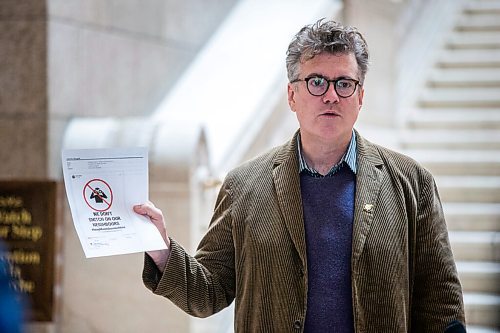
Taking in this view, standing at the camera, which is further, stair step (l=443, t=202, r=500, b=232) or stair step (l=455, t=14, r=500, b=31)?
stair step (l=455, t=14, r=500, b=31)

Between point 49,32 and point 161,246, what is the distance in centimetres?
341

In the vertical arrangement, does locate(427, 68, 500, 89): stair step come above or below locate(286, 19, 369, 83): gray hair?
below

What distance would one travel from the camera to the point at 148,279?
2877mm

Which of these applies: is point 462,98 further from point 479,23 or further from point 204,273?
point 204,273

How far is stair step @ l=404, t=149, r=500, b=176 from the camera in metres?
8.05

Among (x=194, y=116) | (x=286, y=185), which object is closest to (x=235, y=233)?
(x=286, y=185)

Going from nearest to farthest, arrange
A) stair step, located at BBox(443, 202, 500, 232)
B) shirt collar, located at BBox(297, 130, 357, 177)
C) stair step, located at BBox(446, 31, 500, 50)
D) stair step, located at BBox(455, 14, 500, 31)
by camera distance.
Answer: shirt collar, located at BBox(297, 130, 357, 177) → stair step, located at BBox(443, 202, 500, 232) → stair step, located at BBox(446, 31, 500, 50) → stair step, located at BBox(455, 14, 500, 31)

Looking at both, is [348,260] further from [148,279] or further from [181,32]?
[181,32]

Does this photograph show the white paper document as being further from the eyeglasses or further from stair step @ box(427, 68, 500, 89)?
stair step @ box(427, 68, 500, 89)

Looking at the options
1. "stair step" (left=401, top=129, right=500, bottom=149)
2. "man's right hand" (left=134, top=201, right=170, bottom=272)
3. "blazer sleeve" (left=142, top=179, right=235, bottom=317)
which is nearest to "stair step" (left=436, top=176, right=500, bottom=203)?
"stair step" (left=401, top=129, right=500, bottom=149)

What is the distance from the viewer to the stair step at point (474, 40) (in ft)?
32.4

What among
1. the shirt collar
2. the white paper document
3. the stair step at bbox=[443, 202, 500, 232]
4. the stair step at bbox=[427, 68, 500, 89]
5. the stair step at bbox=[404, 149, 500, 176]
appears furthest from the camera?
the stair step at bbox=[427, 68, 500, 89]

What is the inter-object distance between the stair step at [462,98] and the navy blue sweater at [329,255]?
6340 millimetres

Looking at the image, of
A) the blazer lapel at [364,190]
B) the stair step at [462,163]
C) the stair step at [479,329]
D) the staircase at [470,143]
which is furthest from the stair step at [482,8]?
the blazer lapel at [364,190]
